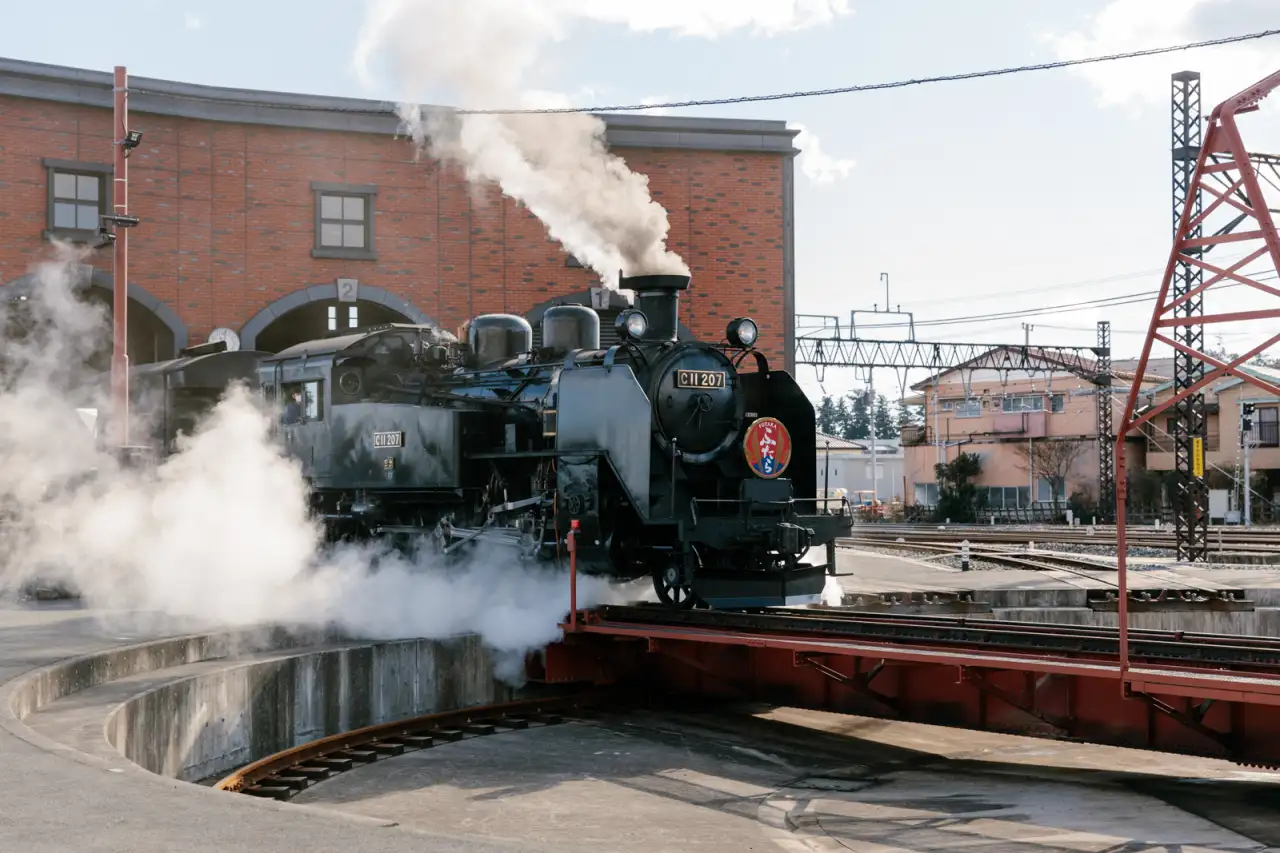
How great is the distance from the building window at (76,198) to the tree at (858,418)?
113277 mm

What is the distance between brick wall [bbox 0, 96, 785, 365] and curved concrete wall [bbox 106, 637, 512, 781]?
509 inches

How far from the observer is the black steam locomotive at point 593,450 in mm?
12094

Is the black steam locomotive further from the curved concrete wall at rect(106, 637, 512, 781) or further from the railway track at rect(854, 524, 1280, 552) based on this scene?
the railway track at rect(854, 524, 1280, 552)

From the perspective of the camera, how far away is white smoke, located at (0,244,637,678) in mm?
12727

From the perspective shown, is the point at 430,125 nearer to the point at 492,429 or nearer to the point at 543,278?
the point at 543,278

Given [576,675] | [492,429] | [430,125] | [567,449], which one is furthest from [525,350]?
[430,125]

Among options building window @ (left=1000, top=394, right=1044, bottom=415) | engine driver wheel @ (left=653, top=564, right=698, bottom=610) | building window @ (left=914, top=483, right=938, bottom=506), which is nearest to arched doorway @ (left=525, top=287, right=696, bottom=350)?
engine driver wheel @ (left=653, top=564, right=698, bottom=610)

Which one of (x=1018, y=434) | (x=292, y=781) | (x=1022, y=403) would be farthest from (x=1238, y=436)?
(x=292, y=781)

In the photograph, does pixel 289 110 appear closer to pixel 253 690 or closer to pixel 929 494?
pixel 253 690

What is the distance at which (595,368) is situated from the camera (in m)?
12.3

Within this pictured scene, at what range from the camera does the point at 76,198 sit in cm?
2206

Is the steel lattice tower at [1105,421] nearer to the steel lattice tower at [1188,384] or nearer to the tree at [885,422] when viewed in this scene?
the steel lattice tower at [1188,384]

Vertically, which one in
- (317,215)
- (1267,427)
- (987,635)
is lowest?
(987,635)

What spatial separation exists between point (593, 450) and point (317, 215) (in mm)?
13301
